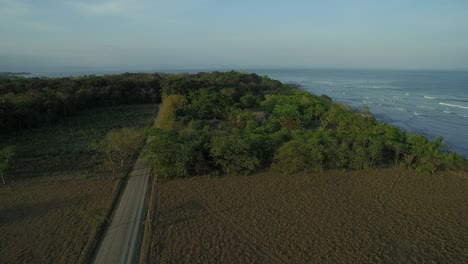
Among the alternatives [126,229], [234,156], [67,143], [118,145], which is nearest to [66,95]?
[67,143]

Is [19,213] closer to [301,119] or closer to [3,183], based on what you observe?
[3,183]

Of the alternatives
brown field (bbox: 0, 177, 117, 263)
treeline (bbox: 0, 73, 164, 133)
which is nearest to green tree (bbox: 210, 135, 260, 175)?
brown field (bbox: 0, 177, 117, 263)

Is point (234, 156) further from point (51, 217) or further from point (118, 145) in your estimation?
point (51, 217)

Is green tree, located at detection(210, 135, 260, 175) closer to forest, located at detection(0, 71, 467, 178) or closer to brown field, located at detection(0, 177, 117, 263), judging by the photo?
forest, located at detection(0, 71, 467, 178)

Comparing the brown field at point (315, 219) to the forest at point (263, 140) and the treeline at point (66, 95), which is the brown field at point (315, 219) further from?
the treeline at point (66, 95)

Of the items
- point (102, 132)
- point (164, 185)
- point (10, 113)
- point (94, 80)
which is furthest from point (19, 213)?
point (94, 80)

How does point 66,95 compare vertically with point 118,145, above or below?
above
